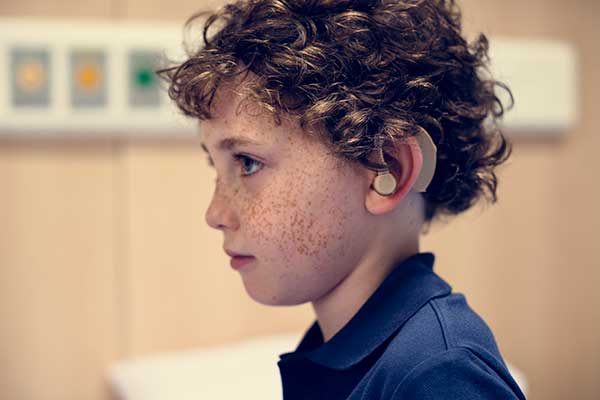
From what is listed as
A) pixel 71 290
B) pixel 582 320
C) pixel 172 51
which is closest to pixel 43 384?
pixel 71 290

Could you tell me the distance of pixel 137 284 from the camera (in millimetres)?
1594

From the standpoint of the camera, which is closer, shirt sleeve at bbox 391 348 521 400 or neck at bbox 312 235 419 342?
shirt sleeve at bbox 391 348 521 400

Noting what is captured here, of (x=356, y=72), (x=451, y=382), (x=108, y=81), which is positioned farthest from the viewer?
(x=108, y=81)

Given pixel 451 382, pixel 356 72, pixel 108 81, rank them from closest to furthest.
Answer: pixel 451 382 < pixel 356 72 < pixel 108 81

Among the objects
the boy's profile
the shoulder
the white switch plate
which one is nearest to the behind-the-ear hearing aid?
the boy's profile

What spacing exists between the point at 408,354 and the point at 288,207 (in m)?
0.20

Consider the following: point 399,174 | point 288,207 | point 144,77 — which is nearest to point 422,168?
point 399,174

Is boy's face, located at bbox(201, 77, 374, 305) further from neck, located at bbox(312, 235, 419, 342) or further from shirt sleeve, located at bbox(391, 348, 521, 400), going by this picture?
shirt sleeve, located at bbox(391, 348, 521, 400)

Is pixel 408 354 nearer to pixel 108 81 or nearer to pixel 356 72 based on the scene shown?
pixel 356 72

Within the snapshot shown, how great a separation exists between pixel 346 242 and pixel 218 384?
0.65 m

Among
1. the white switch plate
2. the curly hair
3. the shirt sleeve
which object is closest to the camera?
the shirt sleeve

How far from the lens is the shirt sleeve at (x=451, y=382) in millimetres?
719

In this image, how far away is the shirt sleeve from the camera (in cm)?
72

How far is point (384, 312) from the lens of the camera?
852 mm
